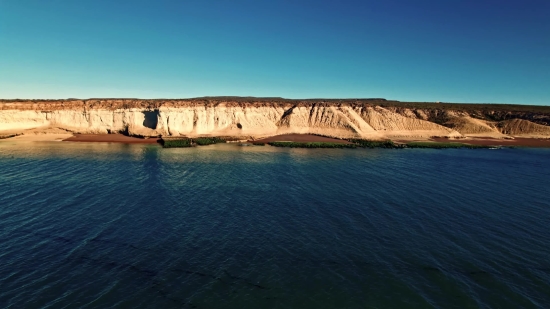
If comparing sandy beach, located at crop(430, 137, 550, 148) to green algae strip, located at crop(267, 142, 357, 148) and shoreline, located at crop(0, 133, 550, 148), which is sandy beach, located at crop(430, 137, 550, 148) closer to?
shoreline, located at crop(0, 133, 550, 148)

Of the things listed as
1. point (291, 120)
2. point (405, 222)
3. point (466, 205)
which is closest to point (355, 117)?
point (291, 120)

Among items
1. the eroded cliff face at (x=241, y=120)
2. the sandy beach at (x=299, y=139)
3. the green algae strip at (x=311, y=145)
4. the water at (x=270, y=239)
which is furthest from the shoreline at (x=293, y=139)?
the water at (x=270, y=239)

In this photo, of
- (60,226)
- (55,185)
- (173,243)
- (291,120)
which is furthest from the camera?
(291,120)

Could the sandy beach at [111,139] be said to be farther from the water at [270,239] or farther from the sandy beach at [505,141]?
the sandy beach at [505,141]

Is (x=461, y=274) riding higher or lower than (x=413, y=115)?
lower

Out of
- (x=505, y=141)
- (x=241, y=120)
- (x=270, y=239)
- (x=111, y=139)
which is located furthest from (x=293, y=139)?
(x=270, y=239)

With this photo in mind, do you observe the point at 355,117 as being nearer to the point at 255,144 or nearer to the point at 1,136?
the point at 255,144

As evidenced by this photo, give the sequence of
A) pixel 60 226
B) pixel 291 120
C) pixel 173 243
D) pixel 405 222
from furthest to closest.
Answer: pixel 291 120 < pixel 405 222 < pixel 60 226 < pixel 173 243

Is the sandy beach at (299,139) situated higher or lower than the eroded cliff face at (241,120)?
lower
